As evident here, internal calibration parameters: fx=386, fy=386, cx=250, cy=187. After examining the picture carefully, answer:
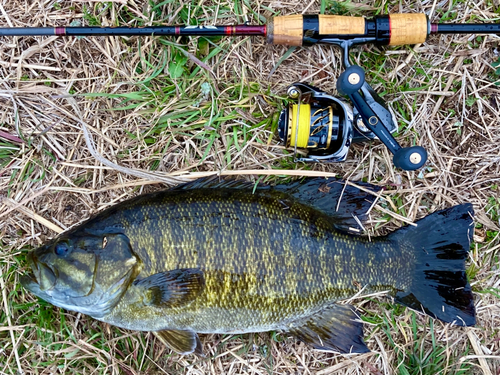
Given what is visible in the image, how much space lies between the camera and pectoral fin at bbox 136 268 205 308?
2.32 metres

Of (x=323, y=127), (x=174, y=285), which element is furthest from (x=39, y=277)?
(x=323, y=127)

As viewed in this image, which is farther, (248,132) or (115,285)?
(248,132)

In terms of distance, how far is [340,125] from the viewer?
2582 millimetres

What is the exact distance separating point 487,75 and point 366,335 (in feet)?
7.01

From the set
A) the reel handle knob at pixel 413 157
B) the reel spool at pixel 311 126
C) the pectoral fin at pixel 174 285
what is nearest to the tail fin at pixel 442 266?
the reel handle knob at pixel 413 157

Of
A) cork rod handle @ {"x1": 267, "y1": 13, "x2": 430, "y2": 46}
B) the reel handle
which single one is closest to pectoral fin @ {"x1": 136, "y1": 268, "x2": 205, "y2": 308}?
the reel handle

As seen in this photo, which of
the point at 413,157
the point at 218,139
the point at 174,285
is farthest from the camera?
the point at 218,139

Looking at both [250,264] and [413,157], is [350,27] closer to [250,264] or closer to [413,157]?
[413,157]

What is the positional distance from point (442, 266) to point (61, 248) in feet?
8.14

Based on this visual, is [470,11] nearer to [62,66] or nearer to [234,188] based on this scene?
[234,188]

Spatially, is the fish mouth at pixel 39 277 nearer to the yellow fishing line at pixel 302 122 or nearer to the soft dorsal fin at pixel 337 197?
the soft dorsal fin at pixel 337 197

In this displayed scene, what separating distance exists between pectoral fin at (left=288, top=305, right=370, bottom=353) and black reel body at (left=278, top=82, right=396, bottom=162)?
105 cm

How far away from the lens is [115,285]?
2363 millimetres

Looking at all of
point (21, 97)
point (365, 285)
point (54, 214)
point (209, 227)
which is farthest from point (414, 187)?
point (21, 97)
